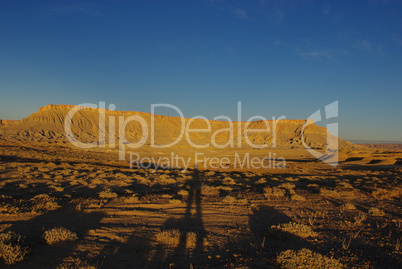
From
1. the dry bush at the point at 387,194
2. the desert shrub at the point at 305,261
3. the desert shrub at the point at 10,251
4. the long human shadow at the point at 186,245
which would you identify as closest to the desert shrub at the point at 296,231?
the desert shrub at the point at 305,261

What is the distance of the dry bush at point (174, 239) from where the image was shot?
4.79 m

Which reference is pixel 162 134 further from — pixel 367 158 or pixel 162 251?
pixel 162 251

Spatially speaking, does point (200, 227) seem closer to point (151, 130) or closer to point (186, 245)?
point (186, 245)

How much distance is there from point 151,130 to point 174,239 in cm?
8692

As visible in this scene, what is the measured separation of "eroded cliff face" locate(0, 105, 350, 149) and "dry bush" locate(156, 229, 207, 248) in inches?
2340

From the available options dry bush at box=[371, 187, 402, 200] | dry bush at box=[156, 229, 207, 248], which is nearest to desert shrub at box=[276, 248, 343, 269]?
dry bush at box=[156, 229, 207, 248]

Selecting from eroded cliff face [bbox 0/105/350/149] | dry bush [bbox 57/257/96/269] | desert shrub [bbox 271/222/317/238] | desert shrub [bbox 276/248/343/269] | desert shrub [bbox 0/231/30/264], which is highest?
eroded cliff face [bbox 0/105/350/149]

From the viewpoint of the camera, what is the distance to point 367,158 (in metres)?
28.5

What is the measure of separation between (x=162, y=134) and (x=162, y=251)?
8522 cm

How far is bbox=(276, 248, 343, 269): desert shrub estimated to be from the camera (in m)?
3.75

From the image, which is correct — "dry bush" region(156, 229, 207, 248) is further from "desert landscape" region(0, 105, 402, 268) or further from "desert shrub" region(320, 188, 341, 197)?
"desert shrub" region(320, 188, 341, 197)

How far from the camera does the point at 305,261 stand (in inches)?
152

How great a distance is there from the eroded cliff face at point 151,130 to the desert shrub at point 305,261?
60.3m

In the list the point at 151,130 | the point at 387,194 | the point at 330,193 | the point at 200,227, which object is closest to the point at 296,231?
the point at 200,227
